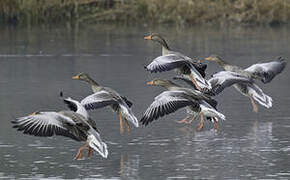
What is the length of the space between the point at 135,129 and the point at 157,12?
2217 cm

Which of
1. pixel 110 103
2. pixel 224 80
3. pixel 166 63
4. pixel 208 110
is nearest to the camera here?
pixel 208 110

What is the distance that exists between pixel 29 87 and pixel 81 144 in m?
5.51

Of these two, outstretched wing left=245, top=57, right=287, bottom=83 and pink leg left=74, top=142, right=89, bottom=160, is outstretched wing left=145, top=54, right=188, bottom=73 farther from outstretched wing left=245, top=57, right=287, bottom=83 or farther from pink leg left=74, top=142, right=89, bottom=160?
pink leg left=74, top=142, right=89, bottom=160

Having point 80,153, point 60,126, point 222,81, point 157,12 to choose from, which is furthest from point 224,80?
point 157,12

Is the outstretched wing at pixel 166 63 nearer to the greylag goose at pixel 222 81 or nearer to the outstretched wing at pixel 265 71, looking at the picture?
the greylag goose at pixel 222 81

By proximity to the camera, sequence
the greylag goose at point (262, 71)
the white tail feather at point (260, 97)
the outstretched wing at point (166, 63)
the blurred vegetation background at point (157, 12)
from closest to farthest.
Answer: the outstretched wing at point (166, 63) < the white tail feather at point (260, 97) < the greylag goose at point (262, 71) < the blurred vegetation background at point (157, 12)

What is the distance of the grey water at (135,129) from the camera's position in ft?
31.4

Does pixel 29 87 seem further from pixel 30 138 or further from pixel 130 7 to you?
pixel 130 7

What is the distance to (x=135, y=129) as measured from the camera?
40.6ft

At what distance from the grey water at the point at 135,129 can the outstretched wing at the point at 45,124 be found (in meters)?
0.35

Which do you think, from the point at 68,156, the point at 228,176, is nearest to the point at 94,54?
the point at 68,156

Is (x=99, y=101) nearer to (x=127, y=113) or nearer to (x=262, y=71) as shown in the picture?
(x=127, y=113)

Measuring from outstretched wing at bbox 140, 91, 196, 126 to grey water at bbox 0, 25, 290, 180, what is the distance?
1.01 feet

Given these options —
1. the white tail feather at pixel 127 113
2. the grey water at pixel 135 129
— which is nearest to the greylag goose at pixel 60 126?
the grey water at pixel 135 129
